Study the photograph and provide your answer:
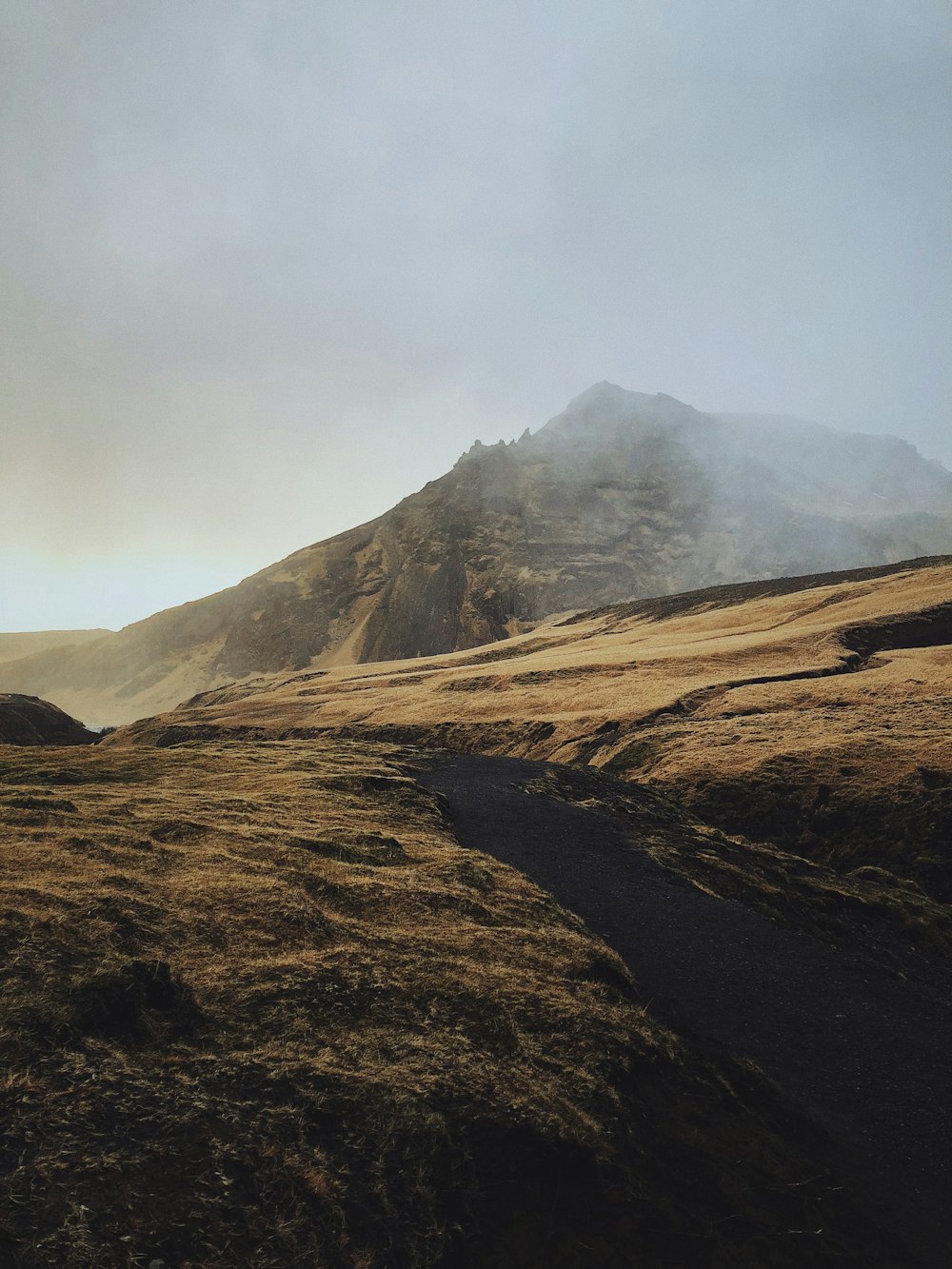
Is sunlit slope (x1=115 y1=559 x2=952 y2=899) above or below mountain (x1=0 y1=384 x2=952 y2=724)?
below

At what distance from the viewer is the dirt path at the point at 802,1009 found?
1004cm

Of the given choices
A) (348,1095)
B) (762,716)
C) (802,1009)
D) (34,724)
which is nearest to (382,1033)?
(348,1095)

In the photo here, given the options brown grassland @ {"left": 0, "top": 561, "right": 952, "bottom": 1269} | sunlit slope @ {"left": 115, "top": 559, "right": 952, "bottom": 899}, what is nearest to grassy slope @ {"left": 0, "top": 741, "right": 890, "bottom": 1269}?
brown grassland @ {"left": 0, "top": 561, "right": 952, "bottom": 1269}

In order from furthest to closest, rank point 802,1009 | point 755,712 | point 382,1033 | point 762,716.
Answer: point 755,712
point 762,716
point 802,1009
point 382,1033

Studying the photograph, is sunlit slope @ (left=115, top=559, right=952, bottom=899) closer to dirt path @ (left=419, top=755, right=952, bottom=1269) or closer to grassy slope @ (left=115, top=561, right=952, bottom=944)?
grassy slope @ (left=115, top=561, right=952, bottom=944)

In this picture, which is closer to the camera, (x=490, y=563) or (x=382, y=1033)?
(x=382, y=1033)

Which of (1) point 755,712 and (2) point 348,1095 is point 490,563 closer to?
(1) point 755,712

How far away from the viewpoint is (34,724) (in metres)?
64.2

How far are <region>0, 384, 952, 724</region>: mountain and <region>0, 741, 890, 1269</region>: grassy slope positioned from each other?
11948cm

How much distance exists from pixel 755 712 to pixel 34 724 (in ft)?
209

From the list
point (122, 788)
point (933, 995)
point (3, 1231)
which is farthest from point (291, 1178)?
point (122, 788)

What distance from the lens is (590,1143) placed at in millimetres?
8875

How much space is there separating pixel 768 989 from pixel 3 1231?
13451mm

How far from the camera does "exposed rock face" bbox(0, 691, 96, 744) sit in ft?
199
